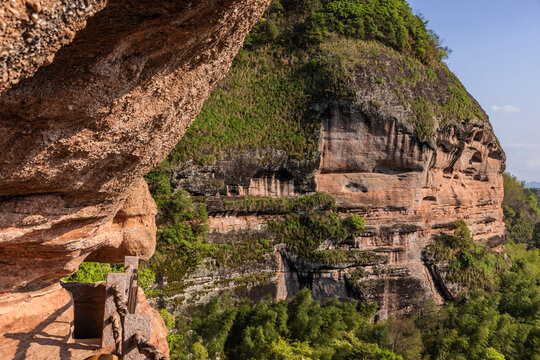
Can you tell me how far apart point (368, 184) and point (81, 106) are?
19.9 meters

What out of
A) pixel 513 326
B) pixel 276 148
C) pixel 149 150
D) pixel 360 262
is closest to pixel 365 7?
pixel 276 148

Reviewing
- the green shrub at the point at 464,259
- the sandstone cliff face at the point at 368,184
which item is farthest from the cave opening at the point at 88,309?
the green shrub at the point at 464,259

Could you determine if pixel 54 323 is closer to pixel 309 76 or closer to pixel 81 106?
pixel 81 106

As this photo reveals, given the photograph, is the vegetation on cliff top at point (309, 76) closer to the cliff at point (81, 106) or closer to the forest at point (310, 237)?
the forest at point (310, 237)

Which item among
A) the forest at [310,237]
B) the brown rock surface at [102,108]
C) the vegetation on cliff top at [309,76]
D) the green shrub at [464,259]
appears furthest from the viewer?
the green shrub at [464,259]

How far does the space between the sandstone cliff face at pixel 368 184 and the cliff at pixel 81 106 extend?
41.5ft

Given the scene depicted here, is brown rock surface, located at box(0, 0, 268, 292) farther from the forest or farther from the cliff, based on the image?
the forest

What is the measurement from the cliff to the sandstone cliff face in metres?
12.7

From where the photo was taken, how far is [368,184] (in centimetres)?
2145

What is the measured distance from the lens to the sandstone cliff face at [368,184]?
19281mm

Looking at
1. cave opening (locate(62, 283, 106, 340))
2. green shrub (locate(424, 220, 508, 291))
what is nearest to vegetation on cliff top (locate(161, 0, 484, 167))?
green shrub (locate(424, 220, 508, 291))

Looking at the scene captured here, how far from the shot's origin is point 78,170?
4.20 meters

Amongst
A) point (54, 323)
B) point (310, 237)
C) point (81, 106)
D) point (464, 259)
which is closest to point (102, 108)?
point (81, 106)

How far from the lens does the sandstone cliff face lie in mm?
19281
